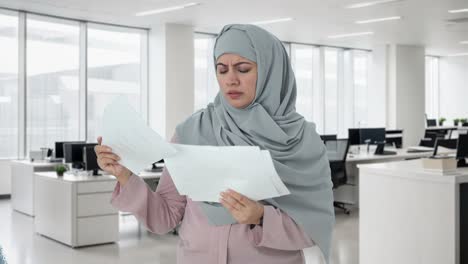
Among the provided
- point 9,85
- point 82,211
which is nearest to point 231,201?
point 82,211

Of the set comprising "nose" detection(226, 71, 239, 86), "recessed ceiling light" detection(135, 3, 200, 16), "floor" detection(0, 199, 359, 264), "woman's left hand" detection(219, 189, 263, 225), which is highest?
"recessed ceiling light" detection(135, 3, 200, 16)

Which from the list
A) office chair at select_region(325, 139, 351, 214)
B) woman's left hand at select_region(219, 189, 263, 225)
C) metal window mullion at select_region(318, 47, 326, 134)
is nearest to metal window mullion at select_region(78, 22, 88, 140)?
office chair at select_region(325, 139, 351, 214)

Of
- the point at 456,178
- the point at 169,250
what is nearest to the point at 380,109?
the point at 169,250

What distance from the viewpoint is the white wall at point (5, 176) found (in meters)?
9.60

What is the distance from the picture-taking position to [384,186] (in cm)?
414

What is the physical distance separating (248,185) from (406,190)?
9.64 ft

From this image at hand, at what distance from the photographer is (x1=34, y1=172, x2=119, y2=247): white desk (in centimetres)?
588

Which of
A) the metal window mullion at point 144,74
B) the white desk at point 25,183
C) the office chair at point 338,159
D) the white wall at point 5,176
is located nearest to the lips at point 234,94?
the office chair at point 338,159

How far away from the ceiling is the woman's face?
7615 millimetres

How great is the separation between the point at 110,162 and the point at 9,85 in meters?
9.12

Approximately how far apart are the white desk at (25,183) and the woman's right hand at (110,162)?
6.96m

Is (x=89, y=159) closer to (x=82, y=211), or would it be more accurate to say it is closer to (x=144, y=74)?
(x=82, y=211)

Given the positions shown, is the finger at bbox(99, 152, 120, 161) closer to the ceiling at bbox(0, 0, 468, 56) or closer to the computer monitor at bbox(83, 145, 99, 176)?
the computer monitor at bbox(83, 145, 99, 176)

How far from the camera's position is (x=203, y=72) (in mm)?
12414
